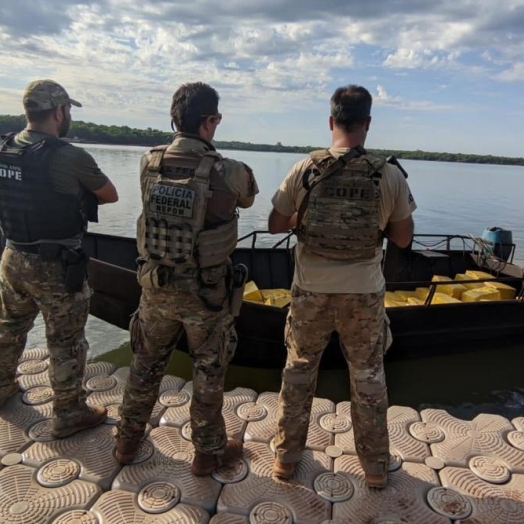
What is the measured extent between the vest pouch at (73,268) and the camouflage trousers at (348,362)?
1.31m

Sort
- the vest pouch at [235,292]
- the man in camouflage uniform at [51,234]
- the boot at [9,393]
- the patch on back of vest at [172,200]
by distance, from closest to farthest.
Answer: the patch on back of vest at [172,200] → the vest pouch at [235,292] → the man in camouflage uniform at [51,234] → the boot at [9,393]

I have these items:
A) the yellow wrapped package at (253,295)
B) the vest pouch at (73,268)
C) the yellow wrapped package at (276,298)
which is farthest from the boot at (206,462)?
the yellow wrapped package at (253,295)

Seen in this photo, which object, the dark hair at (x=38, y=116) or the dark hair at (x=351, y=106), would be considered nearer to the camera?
the dark hair at (x=351, y=106)

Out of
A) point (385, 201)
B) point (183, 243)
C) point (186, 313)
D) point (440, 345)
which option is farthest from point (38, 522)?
point (440, 345)

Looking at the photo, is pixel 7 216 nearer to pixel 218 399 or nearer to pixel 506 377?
pixel 218 399

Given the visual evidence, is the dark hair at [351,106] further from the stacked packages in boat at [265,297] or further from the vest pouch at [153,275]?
the stacked packages in boat at [265,297]

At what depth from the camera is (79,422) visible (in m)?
2.97

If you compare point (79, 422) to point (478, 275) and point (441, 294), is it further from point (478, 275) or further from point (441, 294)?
point (478, 275)

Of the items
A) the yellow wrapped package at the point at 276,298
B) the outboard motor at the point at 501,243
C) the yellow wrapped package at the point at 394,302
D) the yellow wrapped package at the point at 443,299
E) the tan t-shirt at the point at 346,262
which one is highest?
the tan t-shirt at the point at 346,262

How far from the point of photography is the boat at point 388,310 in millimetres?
5125

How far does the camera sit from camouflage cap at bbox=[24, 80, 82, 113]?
8.52ft

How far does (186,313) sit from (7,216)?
1276 millimetres

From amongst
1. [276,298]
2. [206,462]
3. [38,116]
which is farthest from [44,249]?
[276,298]

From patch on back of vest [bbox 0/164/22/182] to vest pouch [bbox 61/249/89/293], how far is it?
1.60 ft
